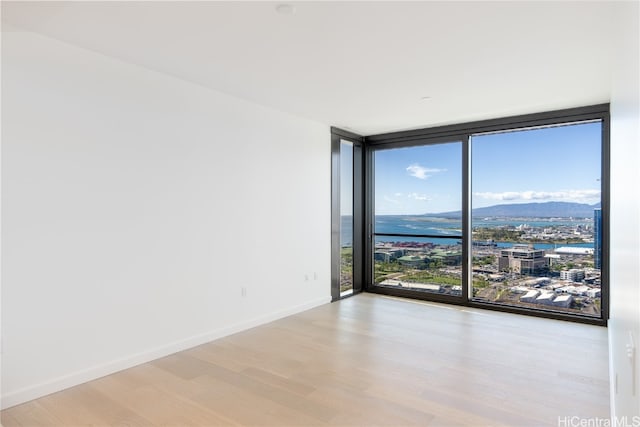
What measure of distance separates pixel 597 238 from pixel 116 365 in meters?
5.19

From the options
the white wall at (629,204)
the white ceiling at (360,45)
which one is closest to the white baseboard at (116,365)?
the white ceiling at (360,45)

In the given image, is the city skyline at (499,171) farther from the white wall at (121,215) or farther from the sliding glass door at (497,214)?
the white wall at (121,215)

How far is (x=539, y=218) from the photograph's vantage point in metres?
5.00

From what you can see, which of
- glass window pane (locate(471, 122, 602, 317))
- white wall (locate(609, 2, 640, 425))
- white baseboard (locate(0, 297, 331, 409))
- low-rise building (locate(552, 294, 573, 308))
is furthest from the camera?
low-rise building (locate(552, 294, 573, 308))

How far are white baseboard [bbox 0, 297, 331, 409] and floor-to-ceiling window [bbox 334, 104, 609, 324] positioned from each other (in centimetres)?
220

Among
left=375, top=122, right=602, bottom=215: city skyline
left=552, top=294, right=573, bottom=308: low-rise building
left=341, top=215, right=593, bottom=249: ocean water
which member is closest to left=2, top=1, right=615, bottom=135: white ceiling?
left=375, top=122, right=602, bottom=215: city skyline

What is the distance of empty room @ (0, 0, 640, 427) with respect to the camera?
253 centimetres

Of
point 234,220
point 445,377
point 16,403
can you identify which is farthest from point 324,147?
point 16,403

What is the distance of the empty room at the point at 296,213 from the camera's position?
8.29ft

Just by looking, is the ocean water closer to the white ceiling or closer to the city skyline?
the city skyline

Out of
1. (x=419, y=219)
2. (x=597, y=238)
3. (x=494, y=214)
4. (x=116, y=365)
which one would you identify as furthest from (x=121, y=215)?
(x=597, y=238)

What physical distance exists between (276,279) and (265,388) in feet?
6.52

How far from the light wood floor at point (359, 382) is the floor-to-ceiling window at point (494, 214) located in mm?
779

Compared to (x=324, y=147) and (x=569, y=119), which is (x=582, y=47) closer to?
(x=569, y=119)
